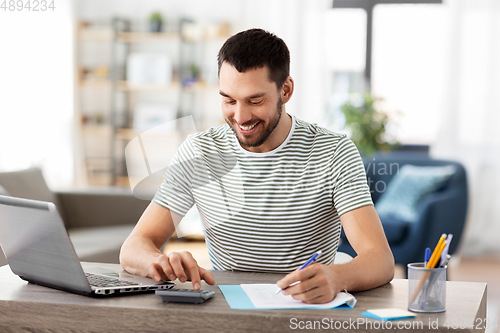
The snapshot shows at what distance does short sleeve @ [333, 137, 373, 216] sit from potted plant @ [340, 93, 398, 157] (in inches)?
95.8

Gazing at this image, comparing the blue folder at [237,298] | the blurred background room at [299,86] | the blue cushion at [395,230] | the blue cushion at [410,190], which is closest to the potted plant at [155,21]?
the blurred background room at [299,86]

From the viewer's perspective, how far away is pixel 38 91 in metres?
4.62

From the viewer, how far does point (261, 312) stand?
0.90m

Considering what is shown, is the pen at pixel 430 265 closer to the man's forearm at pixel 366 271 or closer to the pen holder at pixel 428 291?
the pen holder at pixel 428 291

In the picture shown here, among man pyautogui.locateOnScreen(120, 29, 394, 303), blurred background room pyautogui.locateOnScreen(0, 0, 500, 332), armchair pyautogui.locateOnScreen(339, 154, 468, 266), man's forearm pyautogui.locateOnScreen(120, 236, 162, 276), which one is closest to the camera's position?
man's forearm pyautogui.locateOnScreen(120, 236, 162, 276)

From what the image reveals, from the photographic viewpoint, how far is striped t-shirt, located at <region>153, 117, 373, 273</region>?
1354 mm

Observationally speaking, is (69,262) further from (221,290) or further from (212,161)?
(212,161)

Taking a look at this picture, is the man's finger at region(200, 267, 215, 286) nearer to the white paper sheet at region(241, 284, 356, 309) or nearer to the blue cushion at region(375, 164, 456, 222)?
the white paper sheet at region(241, 284, 356, 309)

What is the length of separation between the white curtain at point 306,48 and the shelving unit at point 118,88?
0.53m

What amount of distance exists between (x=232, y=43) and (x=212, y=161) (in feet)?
0.99

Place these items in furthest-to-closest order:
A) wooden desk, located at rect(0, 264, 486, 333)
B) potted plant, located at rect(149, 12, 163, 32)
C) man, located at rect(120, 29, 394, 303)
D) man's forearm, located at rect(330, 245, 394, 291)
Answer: potted plant, located at rect(149, 12, 163, 32)
man, located at rect(120, 29, 394, 303)
man's forearm, located at rect(330, 245, 394, 291)
wooden desk, located at rect(0, 264, 486, 333)

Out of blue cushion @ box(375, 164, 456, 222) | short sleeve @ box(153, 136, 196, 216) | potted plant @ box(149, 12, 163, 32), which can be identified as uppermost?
potted plant @ box(149, 12, 163, 32)

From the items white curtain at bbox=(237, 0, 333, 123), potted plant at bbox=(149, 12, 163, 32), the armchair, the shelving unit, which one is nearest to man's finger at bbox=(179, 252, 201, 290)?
the armchair

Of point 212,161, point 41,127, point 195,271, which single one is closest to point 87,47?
point 41,127
